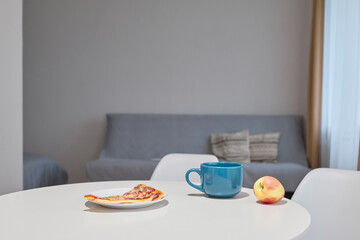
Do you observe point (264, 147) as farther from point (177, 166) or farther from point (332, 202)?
point (332, 202)

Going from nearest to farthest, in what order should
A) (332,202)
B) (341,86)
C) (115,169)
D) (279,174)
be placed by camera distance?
(332,202) → (341,86) → (279,174) → (115,169)

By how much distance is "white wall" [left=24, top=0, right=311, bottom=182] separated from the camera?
14.9 feet

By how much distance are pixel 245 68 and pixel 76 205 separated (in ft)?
12.1

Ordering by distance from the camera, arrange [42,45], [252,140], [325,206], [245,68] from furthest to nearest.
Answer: [42,45] < [245,68] < [252,140] < [325,206]

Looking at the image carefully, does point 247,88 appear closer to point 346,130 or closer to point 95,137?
point 346,130

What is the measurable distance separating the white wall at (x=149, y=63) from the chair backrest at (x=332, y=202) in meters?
3.14

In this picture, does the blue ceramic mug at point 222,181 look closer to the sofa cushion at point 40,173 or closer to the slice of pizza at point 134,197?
the slice of pizza at point 134,197

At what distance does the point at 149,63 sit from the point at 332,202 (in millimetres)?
3506

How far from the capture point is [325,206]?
145cm

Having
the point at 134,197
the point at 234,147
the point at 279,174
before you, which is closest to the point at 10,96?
the point at 134,197

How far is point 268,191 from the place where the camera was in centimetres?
117

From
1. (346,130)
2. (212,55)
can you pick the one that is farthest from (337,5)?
(212,55)

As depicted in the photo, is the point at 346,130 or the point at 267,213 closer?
the point at 267,213

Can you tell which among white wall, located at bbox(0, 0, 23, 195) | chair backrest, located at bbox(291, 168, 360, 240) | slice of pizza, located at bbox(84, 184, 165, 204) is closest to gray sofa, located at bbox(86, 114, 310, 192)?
white wall, located at bbox(0, 0, 23, 195)
